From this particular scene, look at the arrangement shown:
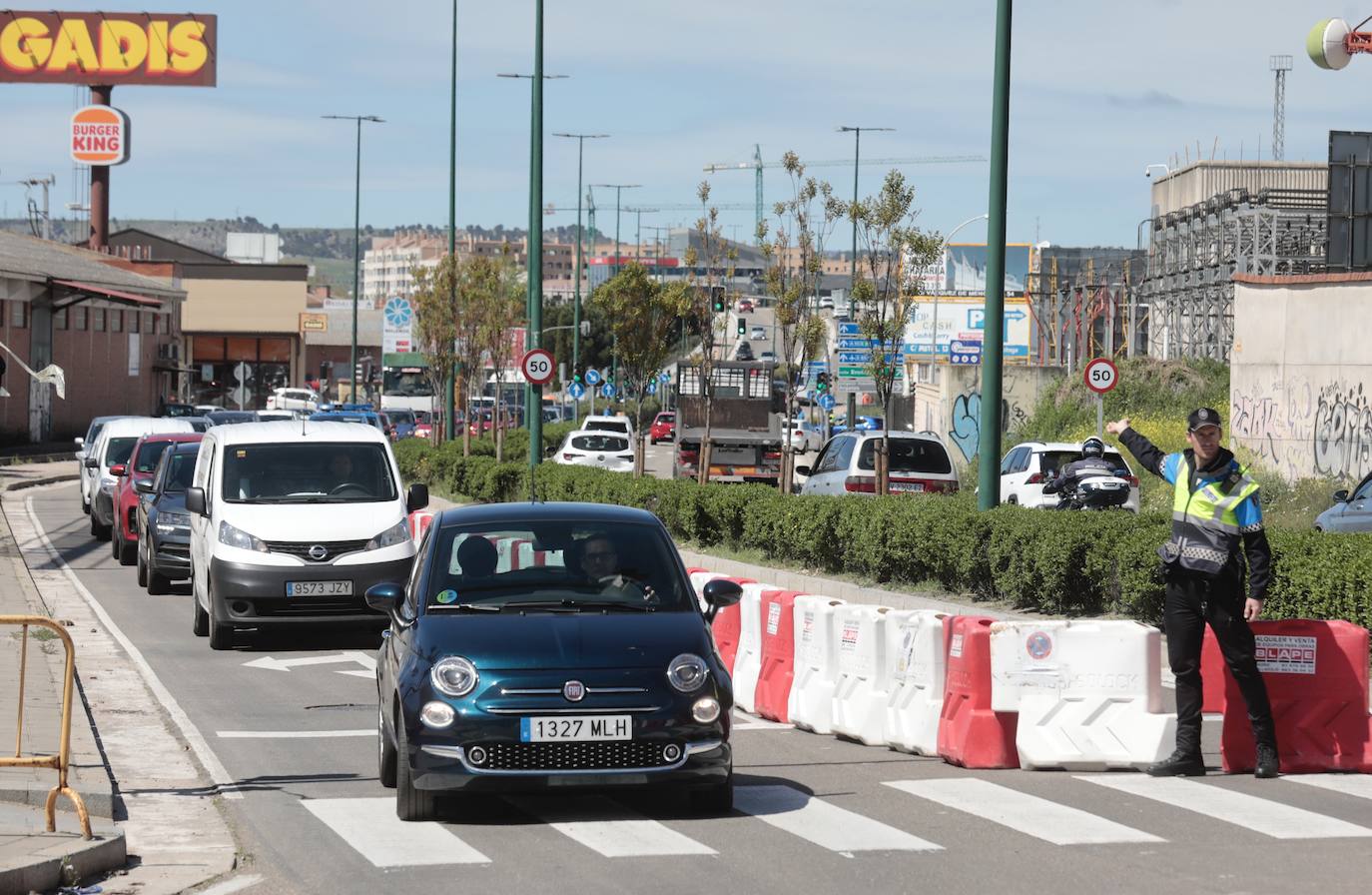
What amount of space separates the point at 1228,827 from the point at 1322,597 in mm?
5904

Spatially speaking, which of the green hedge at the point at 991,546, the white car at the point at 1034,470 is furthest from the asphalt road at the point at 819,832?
the white car at the point at 1034,470

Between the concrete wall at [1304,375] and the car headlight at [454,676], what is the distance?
27.8 meters

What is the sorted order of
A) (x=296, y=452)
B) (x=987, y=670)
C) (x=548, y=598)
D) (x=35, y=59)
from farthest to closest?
1. (x=35, y=59)
2. (x=296, y=452)
3. (x=987, y=670)
4. (x=548, y=598)

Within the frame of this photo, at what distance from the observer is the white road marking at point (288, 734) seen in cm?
1222

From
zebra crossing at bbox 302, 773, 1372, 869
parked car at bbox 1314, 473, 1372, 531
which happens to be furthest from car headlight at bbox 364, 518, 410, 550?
parked car at bbox 1314, 473, 1372, 531

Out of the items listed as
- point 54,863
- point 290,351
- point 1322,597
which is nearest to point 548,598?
point 54,863

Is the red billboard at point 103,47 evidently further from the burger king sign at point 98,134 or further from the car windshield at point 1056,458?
the car windshield at point 1056,458

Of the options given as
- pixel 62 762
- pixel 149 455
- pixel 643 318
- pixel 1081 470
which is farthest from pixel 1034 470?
pixel 62 762

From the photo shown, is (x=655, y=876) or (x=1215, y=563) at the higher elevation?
(x=1215, y=563)

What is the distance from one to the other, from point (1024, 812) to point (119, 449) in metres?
25.7

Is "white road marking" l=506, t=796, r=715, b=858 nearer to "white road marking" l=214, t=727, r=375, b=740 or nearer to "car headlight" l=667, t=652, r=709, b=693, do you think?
"car headlight" l=667, t=652, r=709, b=693

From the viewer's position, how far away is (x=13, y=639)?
15.9 metres

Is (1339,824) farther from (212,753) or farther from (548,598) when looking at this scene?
(212,753)

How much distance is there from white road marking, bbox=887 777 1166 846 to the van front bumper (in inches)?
296
